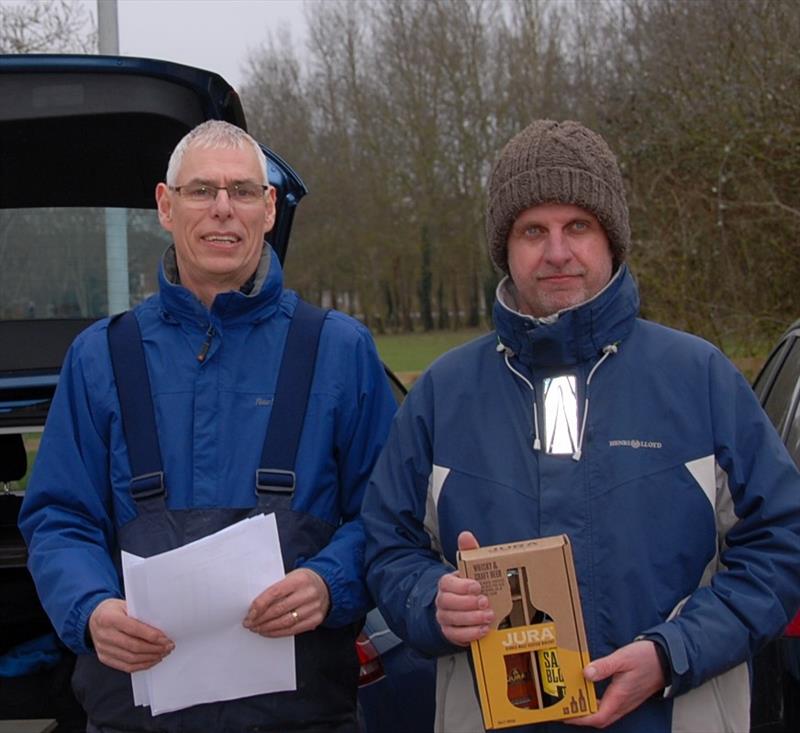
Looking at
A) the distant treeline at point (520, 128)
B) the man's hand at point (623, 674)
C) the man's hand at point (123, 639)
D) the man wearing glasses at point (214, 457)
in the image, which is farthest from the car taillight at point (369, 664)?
the distant treeline at point (520, 128)

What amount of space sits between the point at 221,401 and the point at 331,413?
0.77ft

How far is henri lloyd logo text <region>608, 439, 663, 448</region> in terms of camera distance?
2078mm

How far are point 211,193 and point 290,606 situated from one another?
2.97 feet

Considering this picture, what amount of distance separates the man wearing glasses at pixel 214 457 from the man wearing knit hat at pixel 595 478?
0.17 metres

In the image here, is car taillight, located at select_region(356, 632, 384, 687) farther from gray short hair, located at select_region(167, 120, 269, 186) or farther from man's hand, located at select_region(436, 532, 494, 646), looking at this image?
gray short hair, located at select_region(167, 120, 269, 186)

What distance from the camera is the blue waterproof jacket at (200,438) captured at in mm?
2285

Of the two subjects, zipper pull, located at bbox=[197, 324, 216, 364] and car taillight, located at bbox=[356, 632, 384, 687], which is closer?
zipper pull, located at bbox=[197, 324, 216, 364]

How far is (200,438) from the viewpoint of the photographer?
2307mm

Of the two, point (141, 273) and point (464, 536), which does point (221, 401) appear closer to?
point (464, 536)

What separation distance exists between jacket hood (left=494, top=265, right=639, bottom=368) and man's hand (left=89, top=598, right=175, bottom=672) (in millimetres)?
903

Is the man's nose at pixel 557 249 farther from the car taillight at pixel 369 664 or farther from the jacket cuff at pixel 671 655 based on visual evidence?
the car taillight at pixel 369 664

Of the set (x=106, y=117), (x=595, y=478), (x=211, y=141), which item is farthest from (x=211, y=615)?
(x=106, y=117)

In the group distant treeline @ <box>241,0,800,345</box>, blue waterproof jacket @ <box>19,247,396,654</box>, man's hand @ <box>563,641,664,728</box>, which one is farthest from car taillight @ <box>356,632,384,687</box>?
distant treeline @ <box>241,0,800,345</box>

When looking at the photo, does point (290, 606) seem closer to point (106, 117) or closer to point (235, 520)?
point (235, 520)
